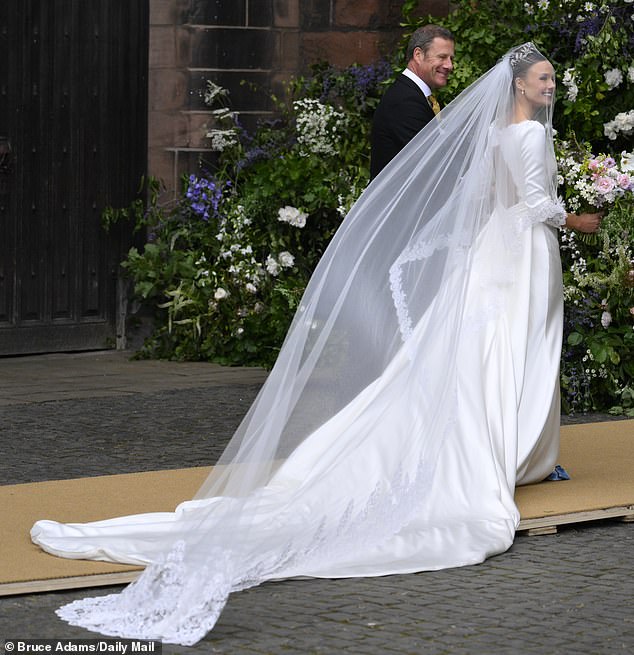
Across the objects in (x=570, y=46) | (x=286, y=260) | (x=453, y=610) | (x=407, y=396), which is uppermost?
(x=570, y=46)

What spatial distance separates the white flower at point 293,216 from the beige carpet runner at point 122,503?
3707 mm

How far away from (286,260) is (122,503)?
15.4 feet

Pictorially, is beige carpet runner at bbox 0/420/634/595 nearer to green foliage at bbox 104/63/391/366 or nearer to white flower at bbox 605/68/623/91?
white flower at bbox 605/68/623/91

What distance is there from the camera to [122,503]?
6.24 m

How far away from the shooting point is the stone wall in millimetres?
11477

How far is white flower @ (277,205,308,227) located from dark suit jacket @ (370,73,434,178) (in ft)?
10.4

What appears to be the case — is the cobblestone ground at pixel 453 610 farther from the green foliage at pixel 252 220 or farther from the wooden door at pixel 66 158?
the wooden door at pixel 66 158

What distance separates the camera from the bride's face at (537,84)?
6.67m

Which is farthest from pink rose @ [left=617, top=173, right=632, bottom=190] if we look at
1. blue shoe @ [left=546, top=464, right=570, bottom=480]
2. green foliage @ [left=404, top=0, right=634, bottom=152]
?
blue shoe @ [left=546, top=464, right=570, bottom=480]

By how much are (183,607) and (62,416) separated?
13.7ft

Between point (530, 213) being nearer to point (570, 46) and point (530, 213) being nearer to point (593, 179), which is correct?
point (593, 179)

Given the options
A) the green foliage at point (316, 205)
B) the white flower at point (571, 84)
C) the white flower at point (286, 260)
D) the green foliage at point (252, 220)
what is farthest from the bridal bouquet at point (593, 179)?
the white flower at point (286, 260)

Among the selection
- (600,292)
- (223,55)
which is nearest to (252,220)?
(223,55)

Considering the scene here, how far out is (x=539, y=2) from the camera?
1037 centimetres
